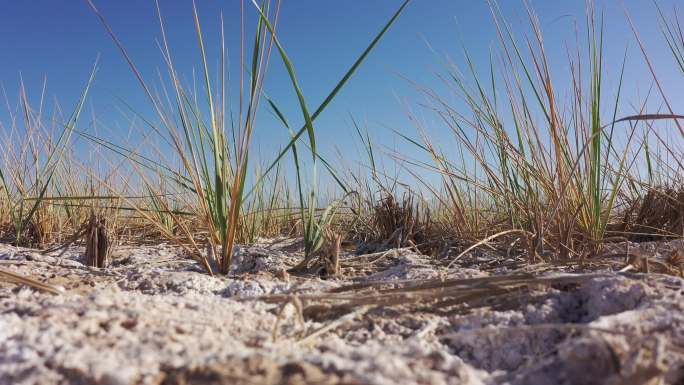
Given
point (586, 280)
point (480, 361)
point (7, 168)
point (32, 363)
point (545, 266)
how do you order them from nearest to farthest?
point (32, 363)
point (480, 361)
point (586, 280)
point (545, 266)
point (7, 168)

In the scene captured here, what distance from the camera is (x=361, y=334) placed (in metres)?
0.70

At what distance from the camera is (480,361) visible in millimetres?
632

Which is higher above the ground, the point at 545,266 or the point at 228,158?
the point at 228,158

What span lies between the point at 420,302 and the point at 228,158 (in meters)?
0.87

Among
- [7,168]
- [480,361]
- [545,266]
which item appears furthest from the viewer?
[7,168]

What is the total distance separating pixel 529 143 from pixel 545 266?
499 mm

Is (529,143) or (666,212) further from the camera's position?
(666,212)

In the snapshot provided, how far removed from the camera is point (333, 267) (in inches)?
49.3

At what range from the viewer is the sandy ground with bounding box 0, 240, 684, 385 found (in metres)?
0.48

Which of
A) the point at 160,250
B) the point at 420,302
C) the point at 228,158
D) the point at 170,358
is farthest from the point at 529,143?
the point at 160,250

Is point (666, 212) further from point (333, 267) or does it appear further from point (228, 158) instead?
point (228, 158)

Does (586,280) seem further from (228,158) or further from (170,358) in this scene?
(228,158)

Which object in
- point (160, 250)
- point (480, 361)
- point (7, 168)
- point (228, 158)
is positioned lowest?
point (480, 361)

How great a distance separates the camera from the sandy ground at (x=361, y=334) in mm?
476
